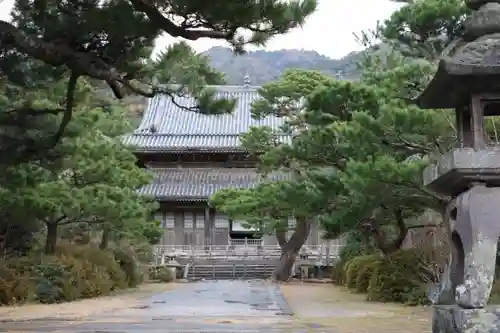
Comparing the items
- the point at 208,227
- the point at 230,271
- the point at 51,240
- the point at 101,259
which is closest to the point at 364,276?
the point at 101,259

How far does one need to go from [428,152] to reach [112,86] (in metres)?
5.23

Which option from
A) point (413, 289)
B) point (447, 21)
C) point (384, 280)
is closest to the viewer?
point (447, 21)

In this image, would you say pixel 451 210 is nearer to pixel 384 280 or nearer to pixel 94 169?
pixel 384 280

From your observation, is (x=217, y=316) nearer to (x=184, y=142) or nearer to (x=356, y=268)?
(x=356, y=268)

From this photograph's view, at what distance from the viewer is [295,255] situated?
24.8 meters

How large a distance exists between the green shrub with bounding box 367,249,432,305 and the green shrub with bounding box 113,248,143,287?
29.0 ft

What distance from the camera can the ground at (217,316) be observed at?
9.13m

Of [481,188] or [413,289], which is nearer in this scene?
[481,188]

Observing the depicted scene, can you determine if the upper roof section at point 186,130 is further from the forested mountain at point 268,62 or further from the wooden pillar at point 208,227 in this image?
the forested mountain at point 268,62

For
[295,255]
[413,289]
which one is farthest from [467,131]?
[295,255]

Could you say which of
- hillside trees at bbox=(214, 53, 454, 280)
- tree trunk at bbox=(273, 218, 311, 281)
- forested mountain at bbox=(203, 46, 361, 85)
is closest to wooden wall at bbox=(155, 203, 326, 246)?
tree trunk at bbox=(273, 218, 311, 281)

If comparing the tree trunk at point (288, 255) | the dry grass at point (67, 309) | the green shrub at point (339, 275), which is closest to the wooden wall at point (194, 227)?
the tree trunk at point (288, 255)

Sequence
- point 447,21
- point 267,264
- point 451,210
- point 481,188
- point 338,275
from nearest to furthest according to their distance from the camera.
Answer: point 481,188 < point 451,210 < point 447,21 < point 338,275 < point 267,264

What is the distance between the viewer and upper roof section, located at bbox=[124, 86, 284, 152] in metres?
29.4
